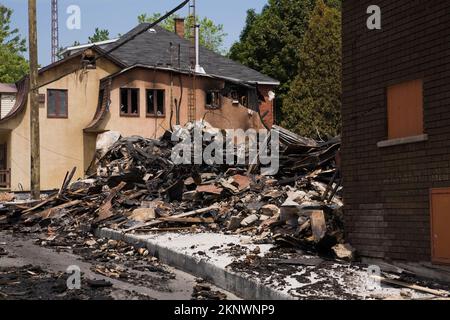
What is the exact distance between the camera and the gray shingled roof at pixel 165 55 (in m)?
35.8

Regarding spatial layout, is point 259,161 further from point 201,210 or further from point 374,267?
point 374,267

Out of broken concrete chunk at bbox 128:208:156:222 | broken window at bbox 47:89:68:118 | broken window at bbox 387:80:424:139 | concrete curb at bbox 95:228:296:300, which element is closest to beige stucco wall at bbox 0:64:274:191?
broken window at bbox 47:89:68:118

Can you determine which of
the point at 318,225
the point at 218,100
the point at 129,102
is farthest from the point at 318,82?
the point at 318,225

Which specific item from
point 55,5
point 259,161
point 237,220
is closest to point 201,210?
point 237,220

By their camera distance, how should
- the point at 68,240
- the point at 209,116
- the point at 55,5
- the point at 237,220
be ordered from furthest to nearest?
the point at 55,5
the point at 209,116
the point at 68,240
the point at 237,220

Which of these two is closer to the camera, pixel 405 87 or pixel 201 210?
pixel 405 87

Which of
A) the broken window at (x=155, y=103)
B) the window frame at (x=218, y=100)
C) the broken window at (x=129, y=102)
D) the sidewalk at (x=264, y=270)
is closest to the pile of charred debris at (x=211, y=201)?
the sidewalk at (x=264, y=270)

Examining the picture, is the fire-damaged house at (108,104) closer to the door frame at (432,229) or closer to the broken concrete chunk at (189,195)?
the broken concrete chunk at (189,195)

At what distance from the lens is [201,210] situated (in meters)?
16.6

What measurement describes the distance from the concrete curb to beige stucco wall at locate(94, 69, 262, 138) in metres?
18.6

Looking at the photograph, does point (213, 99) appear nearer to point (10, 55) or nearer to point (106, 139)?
point (106, 139)

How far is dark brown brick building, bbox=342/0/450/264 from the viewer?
928 centimetres
